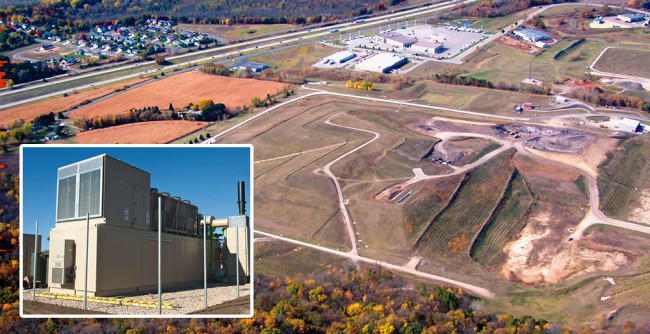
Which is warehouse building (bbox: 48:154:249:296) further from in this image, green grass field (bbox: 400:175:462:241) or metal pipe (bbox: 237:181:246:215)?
green grass field (bbox: 400:175:462:241)

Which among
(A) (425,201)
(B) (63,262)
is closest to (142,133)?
(A) (425,201)

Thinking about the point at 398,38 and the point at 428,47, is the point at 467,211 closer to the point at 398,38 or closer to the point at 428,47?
the point at 428,47

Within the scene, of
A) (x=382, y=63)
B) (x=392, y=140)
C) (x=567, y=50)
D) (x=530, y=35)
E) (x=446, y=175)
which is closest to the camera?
(x=446, y=175)

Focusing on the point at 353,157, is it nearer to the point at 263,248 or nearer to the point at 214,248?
the point at 263,248

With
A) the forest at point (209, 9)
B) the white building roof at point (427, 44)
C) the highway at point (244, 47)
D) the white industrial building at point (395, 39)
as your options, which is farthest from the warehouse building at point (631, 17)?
the forest at point (209, 9)

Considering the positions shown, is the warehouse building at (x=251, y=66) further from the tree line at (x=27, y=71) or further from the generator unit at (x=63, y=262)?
the generator unit at (x=63, y=262)

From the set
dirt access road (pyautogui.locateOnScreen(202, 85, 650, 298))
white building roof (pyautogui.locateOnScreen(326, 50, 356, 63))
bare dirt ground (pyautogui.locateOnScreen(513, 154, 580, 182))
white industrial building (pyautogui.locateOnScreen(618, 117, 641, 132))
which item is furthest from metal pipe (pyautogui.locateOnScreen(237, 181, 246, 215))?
white building roof (pyautogui.locateOnScreen(326, 50, 356, 63))
